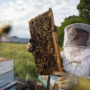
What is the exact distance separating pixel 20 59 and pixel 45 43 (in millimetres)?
3981

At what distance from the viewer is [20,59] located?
200 inches

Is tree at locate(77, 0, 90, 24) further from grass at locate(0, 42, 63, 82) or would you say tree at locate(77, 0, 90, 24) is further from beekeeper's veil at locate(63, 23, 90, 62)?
beekeeper's veil at locate(63, 23, 90, 62)

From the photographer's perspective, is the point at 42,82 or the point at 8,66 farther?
the point at 42,82

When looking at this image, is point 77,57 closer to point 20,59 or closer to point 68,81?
point 68,81

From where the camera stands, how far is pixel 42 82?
3.29 metres

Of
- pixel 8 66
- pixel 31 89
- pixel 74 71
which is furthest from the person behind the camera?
pixel 31 89

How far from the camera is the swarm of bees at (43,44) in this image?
144cm

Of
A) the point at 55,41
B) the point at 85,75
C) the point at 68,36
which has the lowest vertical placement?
the point at 85,75

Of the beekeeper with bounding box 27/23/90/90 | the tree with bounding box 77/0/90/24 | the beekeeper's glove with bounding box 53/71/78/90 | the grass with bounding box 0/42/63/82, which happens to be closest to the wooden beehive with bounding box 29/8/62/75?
the beekeeper's glove with bounding box 53/71/78/90

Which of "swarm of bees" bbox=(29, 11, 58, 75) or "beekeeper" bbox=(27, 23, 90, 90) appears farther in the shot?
"swarm of bees" bbox=(29, 11, 58, 75)

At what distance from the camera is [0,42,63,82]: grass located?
4.27m

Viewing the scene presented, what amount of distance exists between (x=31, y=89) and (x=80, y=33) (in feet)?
8.35

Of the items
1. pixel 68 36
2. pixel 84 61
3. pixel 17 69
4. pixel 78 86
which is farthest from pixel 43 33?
pixel 17 69

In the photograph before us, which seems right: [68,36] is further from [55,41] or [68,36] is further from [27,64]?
[27,64]
